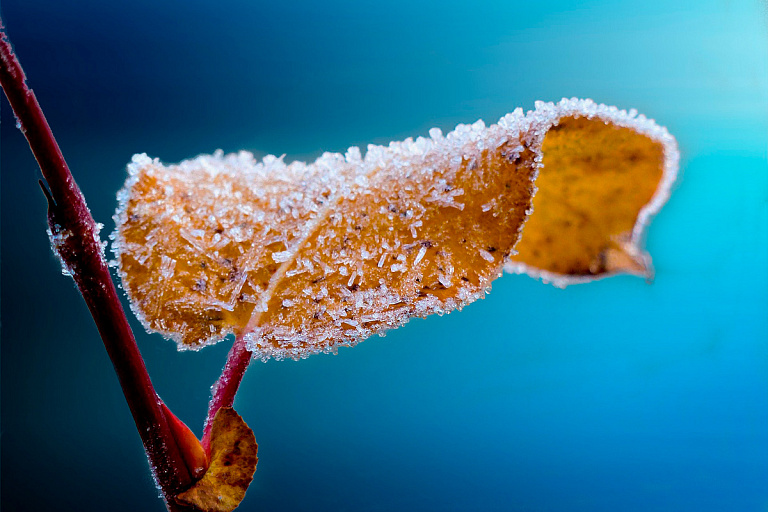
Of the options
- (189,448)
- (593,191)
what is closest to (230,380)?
(189,448)

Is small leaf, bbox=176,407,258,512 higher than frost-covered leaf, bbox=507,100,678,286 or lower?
lower

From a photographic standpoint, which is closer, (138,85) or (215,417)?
(215,417)

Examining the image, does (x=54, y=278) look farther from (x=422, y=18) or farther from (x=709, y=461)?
(x=709, y=461)

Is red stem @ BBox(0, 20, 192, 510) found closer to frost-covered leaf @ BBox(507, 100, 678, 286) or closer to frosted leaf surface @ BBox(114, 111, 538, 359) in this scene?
frosted leaf surface @ BBox(114, 111, 538, 359)

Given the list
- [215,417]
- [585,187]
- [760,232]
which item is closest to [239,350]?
[215,417]

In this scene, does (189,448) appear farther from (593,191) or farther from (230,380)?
(593,191)

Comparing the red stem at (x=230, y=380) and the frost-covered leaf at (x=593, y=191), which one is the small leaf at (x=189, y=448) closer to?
the red stem at (x=230, y=380)

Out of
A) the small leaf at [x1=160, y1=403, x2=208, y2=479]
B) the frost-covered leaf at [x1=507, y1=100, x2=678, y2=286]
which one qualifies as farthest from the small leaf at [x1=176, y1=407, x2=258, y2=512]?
the frost-covered leaf at [x1=507, y1=100, x2=678, y2=286]
